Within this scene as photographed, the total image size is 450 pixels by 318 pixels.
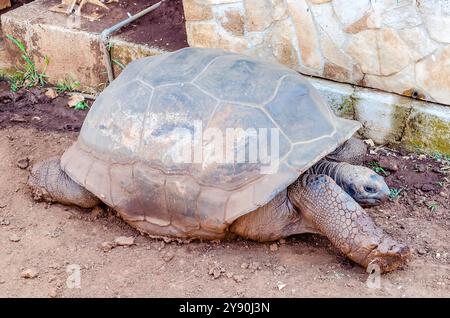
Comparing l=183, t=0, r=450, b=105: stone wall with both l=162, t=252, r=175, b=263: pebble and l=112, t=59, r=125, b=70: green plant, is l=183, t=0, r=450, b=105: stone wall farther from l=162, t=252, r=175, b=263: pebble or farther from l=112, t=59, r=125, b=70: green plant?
l=162, t=252, r=175, b=263: pebble

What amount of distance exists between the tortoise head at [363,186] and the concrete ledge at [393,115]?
0.87 metres

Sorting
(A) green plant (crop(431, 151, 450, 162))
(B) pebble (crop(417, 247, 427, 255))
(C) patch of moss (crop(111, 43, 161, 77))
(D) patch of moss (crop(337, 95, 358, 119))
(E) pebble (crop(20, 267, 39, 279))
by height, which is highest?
(C) patch of moss (crop(111, 43, 161, 77))

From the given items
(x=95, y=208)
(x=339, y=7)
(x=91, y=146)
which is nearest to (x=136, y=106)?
(x=91, y=146)

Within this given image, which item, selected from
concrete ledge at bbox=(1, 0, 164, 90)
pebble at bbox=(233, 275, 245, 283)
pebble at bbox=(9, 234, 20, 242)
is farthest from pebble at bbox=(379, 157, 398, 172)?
pebble at bbox=(9, 234, 20, 242)

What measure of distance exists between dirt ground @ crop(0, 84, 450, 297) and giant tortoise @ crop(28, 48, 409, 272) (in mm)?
132

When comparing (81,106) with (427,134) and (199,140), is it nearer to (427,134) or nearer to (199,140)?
(199,140)

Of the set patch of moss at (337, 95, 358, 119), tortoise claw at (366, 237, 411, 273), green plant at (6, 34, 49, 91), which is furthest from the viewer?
green plant at (6, 34, 49, 91)

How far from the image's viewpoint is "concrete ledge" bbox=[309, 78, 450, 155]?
14.9 feet

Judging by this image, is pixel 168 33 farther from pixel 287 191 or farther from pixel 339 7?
pixel 287 191

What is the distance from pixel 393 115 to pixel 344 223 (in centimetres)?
136

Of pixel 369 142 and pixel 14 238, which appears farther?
pixel 369 142

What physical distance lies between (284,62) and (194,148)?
1.48m

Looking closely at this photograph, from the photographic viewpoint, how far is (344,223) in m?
3.62

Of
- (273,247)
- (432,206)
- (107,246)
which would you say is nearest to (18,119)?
(107,246)
